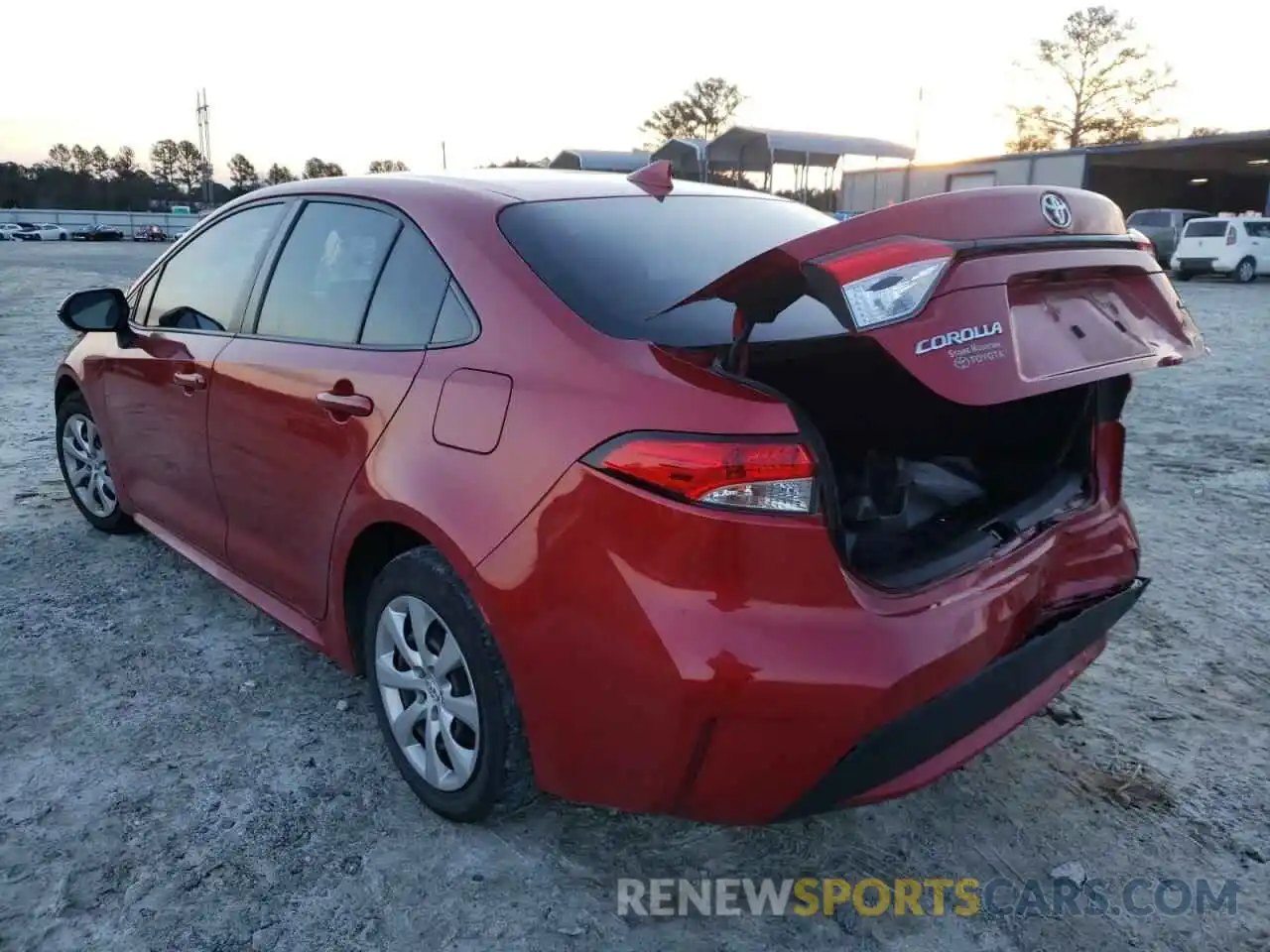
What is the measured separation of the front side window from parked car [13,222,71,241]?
61.3 m

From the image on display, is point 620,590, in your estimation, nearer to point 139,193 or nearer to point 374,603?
point 374,603

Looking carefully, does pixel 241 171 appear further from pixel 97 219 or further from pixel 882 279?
pixel 882 279

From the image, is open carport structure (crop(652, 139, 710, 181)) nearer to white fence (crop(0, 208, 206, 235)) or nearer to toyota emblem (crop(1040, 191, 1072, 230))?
toyota emblem (crop(1040, 191, 1072, 230))

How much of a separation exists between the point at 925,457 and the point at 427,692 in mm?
1457

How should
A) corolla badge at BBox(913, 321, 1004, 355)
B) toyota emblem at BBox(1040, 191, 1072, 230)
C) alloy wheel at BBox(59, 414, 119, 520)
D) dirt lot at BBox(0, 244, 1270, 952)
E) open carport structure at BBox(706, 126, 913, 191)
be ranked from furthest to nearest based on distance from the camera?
1. open carport structure at BBox(706, 126, 913, 191)
2. alloy wheel at BBox(59, 414, 119, 520)
3. dirt lot at BBox(0, 244, 1270, 952)
4. toyota emblem at BBox(1040, 191, 1072, 230)
5. corolla badge at BBox(913, 321, 1004, 355)

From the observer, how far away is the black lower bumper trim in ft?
6.11

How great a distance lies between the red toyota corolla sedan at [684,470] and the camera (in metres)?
1.79

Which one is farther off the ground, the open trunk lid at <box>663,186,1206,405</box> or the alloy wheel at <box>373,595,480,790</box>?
the open trunk lid at <box>663,186,1206,405</box>

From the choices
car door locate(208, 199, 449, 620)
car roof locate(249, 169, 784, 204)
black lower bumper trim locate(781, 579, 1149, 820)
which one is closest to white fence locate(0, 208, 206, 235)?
car door locate(208, 199, 449, 620)

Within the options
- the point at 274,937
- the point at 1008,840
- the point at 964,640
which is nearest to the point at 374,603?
the point at 274,937

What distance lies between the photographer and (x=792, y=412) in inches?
72.0

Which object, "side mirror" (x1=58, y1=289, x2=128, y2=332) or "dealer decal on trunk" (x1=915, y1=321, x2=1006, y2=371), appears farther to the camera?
"side mirror" (x1=58, y1=289, x2=128, y2=332)

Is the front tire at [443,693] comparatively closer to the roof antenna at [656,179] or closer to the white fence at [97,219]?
the roof antenna at [656,179]

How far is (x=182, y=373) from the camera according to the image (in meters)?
3.34
